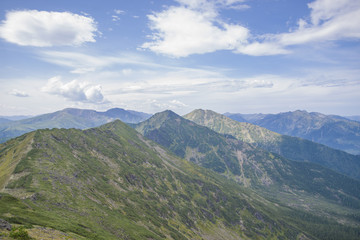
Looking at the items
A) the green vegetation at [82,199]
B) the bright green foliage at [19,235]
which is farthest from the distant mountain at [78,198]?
the bright green foliage at [19,235]

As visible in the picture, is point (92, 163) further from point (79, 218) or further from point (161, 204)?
point (79, 218)

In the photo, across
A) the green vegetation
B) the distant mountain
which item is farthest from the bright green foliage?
the green vegetation

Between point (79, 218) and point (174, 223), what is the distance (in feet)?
318

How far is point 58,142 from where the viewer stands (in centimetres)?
17825

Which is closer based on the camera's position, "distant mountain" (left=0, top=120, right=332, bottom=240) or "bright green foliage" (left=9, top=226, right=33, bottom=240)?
"bright green foliage" (left=9, top=226, right=33, bottom=240)

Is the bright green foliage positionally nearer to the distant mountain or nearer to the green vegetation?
the distant mountain

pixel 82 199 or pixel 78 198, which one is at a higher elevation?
pixel 78 198

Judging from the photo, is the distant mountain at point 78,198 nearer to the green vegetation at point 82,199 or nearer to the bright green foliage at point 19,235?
the green vegetation at point 82,199

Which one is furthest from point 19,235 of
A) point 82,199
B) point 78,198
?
point 82,199

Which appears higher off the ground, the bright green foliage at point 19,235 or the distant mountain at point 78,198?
the bright green foliage at point 19,235

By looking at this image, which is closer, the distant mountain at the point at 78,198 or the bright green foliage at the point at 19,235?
the bright green foliage at the point at 19,235

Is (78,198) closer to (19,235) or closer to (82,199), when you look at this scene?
(82,199)

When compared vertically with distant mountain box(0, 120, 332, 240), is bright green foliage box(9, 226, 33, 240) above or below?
above

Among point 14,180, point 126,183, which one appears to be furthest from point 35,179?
point 126,183
